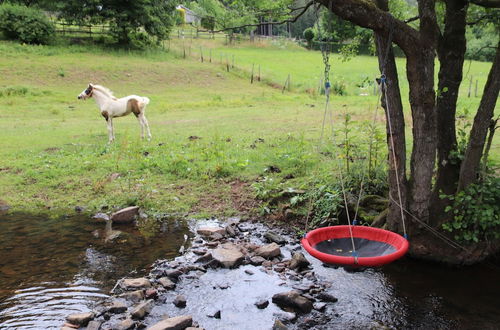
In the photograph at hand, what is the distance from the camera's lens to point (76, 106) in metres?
25.7

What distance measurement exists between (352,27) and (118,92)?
24.3 meters

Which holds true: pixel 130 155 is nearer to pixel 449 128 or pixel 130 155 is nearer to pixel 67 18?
pixel 449 128

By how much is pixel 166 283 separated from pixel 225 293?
0.94m

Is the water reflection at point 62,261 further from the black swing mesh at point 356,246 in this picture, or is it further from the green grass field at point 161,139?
the black swing mesh at point 356,246

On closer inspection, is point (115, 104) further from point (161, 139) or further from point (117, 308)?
point (117, 308)

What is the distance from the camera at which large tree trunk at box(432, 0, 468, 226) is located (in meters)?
7.62

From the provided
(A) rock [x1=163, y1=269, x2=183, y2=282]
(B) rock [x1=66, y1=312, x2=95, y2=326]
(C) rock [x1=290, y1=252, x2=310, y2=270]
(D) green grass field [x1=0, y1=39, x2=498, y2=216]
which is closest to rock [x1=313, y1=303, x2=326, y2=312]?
(C) rock [x1=290, y1=252, x2=310, y2=270]

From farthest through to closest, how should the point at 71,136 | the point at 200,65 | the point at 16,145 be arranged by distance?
1. the point at 200,65
2. the point at 71,136
3. the point at 16,145

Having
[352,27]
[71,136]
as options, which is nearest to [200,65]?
[71,136]

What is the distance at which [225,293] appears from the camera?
6883 millimetres

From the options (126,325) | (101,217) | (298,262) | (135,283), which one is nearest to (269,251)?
(298,262)

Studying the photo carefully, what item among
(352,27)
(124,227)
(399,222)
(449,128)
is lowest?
(124,227)

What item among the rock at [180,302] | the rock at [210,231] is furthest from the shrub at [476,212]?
the rock at [180,302]

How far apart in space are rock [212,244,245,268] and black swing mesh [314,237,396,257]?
6.06 ft
